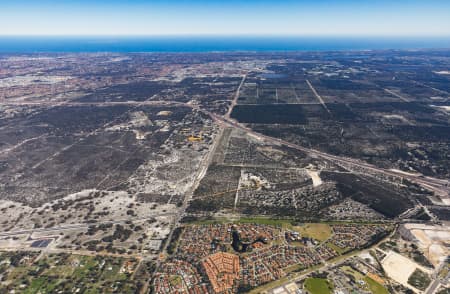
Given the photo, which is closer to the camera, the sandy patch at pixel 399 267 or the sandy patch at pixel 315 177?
the sandy patch at pixel 399 267

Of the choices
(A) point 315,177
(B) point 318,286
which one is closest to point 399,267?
(B) point 318,286

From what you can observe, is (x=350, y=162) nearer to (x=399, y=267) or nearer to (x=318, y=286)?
(x=399, y=267)

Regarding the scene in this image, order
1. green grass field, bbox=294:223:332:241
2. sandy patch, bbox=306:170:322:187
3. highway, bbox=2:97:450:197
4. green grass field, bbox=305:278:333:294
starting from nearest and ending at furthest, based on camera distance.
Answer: green grass field, bbox=305:278:333:294, green grass field, bbox=294:223:332:241, highway, bbox=2:97:450:197, sandy patch, bbox=306:170:322:187

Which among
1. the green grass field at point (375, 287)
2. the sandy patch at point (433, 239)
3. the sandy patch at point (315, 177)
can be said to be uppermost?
the sandy patch at point (315, 177)

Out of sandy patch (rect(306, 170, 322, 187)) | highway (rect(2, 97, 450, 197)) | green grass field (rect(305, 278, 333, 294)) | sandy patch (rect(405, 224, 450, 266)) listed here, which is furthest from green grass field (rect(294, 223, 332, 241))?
highway (rect(2, 97, 450, 197))

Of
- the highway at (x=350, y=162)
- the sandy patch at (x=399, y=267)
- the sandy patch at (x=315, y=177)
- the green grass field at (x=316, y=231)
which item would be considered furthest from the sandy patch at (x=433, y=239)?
the sandy patch at (x=315, y=177)

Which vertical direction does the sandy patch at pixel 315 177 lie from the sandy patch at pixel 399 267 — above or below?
above

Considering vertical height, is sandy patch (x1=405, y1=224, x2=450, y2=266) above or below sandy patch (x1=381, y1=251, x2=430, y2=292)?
above

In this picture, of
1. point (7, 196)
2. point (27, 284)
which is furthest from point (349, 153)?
point (7, 196)

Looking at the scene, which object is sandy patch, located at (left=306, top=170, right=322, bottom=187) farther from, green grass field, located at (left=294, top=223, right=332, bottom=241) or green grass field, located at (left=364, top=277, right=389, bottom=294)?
green grass field, located at (left=364, top=277, right=389, bottom=294)

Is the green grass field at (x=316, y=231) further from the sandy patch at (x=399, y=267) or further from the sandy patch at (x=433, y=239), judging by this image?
the sandy patch at (x=433, y=239)

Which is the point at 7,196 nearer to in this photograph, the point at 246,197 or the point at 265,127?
the point at 246,197
